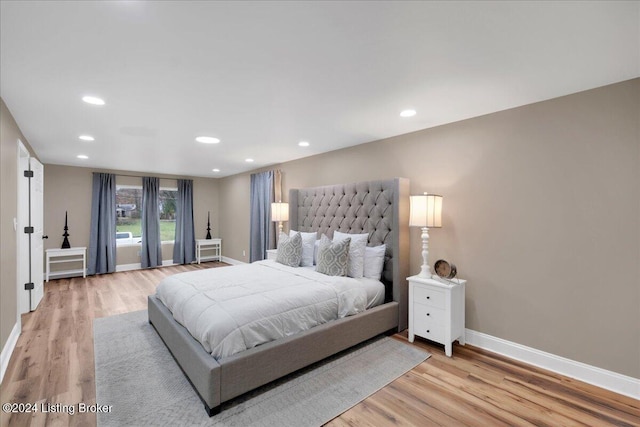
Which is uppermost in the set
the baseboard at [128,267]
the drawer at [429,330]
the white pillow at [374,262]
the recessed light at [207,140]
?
the recessed light at [207,140]

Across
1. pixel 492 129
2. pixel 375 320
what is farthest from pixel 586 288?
pixel 375 320

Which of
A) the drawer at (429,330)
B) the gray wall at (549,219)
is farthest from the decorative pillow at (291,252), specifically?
the drawer at (429,330)

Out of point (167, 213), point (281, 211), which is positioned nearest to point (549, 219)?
point (281, 211)

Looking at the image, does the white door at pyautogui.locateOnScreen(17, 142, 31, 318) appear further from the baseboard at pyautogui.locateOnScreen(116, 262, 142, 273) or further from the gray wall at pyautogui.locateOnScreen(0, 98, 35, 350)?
the baseboard at pyautogui.locateOnScreen(116, 262, 142, 273)

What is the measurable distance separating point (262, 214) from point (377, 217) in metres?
2.95

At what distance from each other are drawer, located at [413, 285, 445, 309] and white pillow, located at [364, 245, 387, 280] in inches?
19.7

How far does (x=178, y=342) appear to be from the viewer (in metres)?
2.39

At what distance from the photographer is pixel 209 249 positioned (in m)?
7.81

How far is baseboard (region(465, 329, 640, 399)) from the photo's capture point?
2139 mm

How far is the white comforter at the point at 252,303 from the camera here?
2119mm

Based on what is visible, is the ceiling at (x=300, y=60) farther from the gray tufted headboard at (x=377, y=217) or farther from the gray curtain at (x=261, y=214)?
the gray curtain at (x=261, y=214)

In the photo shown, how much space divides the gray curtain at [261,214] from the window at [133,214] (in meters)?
2.67

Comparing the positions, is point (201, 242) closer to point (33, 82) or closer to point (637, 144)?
point (33, 82)

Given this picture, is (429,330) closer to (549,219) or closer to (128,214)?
(549,219)
